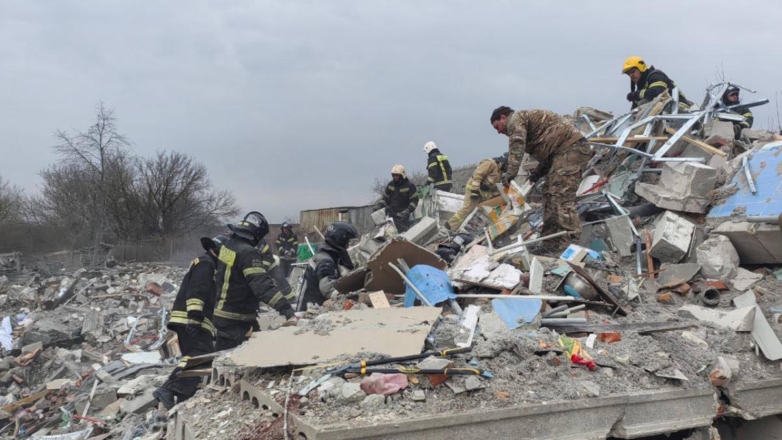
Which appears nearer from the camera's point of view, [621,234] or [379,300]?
[379,300]

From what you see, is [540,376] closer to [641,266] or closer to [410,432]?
[410,432]

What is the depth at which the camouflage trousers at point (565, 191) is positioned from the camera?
5.56m

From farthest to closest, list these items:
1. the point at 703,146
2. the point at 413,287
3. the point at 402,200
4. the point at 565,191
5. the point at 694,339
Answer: the point at 402,200 < the point at 703,146 < the point at 565,191 < the point at 413,287 < the point at 694,339

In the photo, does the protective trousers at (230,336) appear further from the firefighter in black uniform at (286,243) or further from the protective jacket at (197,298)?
the firefighter in black uniform at (286,243)

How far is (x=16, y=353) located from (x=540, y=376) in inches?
351

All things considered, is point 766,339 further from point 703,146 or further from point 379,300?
point 703,146

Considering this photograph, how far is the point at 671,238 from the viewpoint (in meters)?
5.27

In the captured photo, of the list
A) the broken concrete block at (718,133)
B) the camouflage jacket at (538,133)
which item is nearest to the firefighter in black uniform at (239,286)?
the camouflage jacket at (538,133)

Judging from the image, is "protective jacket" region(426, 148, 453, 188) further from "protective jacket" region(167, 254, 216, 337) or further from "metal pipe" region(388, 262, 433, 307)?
"protective jacket" region(167, 254, 216, 337)

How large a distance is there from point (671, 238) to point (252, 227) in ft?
14.8

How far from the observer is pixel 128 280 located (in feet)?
50.2

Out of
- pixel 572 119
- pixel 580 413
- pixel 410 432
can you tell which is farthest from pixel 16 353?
pixel 572 119

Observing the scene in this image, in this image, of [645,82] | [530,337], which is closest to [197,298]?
[530,337]

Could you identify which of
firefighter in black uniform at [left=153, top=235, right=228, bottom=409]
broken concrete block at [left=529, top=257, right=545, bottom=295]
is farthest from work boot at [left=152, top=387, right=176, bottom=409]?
broken concrete block at [left=529, top=257, right=545, bottom=295]
